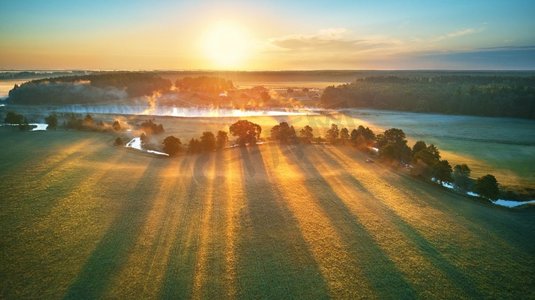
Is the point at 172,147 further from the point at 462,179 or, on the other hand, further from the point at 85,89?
the point at 85,89

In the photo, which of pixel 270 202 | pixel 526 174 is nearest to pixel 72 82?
pixel 270 202

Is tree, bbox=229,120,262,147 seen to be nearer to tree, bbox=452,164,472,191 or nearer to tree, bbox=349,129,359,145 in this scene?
tree, bbox=349,129,359,145

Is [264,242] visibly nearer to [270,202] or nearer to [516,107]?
[270,202]

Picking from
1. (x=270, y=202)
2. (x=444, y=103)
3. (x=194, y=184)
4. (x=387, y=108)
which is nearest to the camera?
(x=270, y=202)

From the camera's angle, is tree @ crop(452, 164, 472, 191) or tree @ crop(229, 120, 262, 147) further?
tree @ crop(229, 120, 262, 147)

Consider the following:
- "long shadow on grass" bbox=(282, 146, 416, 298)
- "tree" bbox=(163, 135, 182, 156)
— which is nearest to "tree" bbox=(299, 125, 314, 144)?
"long shadow on grass" bbox=(282, 146, 416, 298)

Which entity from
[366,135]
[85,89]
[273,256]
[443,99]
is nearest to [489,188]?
[366,135]

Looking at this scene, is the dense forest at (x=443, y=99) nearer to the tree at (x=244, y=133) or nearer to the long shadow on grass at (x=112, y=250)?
the tree at (x=244, y=133)
